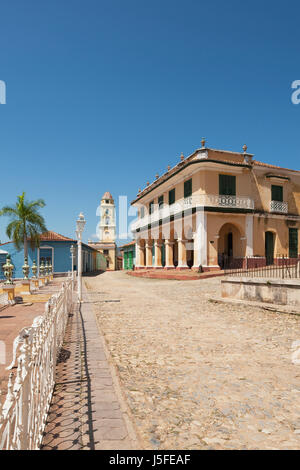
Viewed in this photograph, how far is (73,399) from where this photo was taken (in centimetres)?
335

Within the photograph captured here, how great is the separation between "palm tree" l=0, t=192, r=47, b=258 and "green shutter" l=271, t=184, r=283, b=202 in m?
20.1

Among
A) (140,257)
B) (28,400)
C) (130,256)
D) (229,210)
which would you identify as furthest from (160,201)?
(28,400)

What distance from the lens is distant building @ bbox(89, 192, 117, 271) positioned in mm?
65925

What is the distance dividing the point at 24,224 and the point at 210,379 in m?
27.3

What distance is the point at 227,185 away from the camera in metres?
21.7

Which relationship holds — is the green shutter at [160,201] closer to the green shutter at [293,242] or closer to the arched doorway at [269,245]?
the arched doorway at [269,245]

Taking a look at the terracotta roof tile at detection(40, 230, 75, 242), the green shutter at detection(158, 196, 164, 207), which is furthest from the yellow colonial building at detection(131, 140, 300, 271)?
the terracotta roof tile at detection(40, 230, 75, 242)

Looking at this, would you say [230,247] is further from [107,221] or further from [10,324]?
[107,221]

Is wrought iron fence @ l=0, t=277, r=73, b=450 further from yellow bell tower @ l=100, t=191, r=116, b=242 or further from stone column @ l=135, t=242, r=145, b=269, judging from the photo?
yellow bell tower @ l=100, t=191, r=116, b=242

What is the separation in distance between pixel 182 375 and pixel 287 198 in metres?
23.3

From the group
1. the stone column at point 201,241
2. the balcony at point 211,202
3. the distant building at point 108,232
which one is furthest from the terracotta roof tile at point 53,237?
the distant building at point 108,232

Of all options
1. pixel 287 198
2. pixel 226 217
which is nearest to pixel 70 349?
pixel 226 217

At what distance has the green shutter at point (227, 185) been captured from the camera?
21.5 meters
